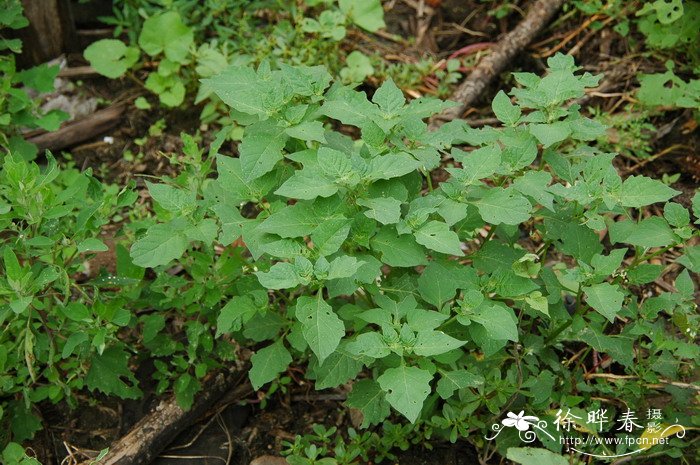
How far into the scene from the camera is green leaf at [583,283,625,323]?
226cm

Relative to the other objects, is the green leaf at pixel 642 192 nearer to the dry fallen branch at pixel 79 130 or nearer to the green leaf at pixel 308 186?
the green leaf at pixel 308 186

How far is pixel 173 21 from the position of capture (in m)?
4.27

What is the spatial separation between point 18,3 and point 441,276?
2814mm

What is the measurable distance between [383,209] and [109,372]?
138 centimetres

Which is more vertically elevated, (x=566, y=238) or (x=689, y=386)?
(x=566, y=238)

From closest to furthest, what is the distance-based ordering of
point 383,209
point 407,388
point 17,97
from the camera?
point 407,388 < point 383,209 < point 17,97

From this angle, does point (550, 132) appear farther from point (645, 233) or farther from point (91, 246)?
point (91, 246)

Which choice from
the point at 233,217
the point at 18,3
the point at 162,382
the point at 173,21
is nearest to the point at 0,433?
the point at 162,382

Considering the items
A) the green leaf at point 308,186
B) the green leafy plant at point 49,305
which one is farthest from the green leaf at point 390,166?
the green leafy plant at point 49,305

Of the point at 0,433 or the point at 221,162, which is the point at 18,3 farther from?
the point at 0,433

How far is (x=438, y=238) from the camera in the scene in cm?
226

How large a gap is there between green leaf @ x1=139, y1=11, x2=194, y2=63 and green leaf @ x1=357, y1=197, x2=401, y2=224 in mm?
2417

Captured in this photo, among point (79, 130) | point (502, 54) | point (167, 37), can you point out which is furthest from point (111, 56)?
point (502, 54)

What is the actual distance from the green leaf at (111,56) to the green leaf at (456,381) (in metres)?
2.91
